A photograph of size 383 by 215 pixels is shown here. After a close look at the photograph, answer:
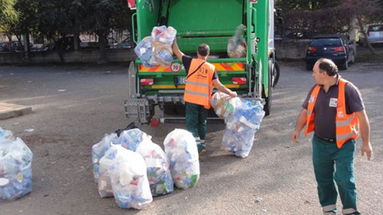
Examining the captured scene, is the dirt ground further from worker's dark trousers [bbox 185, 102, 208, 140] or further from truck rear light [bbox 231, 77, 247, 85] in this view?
truck rear light [bbox 231, 77, 247, 85]

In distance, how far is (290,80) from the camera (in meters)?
13.2

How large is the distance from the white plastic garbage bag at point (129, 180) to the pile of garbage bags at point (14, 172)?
3.43 feet

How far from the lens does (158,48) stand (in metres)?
5.72

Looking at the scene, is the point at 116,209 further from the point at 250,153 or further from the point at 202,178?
→ the point at 250,153

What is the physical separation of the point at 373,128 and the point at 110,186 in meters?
4.48

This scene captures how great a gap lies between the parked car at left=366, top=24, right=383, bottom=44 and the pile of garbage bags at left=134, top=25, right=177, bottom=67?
18.4 meters

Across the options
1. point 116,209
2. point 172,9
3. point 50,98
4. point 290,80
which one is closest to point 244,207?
point 116,209

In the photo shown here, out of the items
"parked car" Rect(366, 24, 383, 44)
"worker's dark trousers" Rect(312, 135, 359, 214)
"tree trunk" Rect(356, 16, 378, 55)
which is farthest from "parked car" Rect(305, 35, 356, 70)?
"worker's dark trousers" Rect(312, 135, 359, 214)

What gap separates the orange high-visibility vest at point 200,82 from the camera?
17.9ft

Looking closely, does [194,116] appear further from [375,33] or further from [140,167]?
[375,33]

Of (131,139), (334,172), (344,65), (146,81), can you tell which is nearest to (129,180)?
(131,139)

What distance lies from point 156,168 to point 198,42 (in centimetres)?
351

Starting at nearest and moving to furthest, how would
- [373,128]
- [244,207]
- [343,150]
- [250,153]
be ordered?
[343,150] → [244,207] → [250,153] → [373,128]

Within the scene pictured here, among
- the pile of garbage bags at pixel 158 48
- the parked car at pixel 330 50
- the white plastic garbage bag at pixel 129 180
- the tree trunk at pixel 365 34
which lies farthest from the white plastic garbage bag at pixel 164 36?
the tree trunk at pixel 365 34
